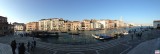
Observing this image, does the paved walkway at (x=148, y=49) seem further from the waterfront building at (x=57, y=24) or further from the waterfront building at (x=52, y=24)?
the waterfront building at (x=57, y=24)

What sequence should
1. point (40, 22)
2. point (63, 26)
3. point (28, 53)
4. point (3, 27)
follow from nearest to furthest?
point (28, 53) → point (3, 27) → point (63, 26) → point (40, 22)

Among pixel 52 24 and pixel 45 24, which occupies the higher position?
pixel 45 24

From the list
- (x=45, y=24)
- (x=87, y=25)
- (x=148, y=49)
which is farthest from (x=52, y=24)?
(x=148, y=49)

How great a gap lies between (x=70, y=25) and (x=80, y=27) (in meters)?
8.54

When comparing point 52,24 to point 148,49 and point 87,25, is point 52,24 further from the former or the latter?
point 148,49

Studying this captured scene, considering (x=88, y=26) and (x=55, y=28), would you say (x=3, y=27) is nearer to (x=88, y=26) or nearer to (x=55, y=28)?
(x=55, y=28)

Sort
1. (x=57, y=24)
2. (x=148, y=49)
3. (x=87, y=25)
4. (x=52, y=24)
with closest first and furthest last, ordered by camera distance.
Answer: (x=148, y=49) → (x=57, y=24) → (x=52, y=24) → (x=87, y=25)

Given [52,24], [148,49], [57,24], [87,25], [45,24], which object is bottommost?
[148,49]

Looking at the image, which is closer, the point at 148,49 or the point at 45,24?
the point at 148,49

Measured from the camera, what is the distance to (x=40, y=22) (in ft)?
651

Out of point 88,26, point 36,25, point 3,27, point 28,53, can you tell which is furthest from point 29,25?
point 28,53

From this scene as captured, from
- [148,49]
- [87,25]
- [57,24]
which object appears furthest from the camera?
[87,25]

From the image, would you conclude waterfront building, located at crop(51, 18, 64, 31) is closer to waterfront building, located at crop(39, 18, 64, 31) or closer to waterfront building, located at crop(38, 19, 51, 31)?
waterfront building, located at crop(39, 18, 64, 31)


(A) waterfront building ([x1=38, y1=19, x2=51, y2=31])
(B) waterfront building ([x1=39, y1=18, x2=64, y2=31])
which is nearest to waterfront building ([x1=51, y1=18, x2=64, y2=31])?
(B) waterfront building ([x1=39, y1=18, x2=64, y2=31])
